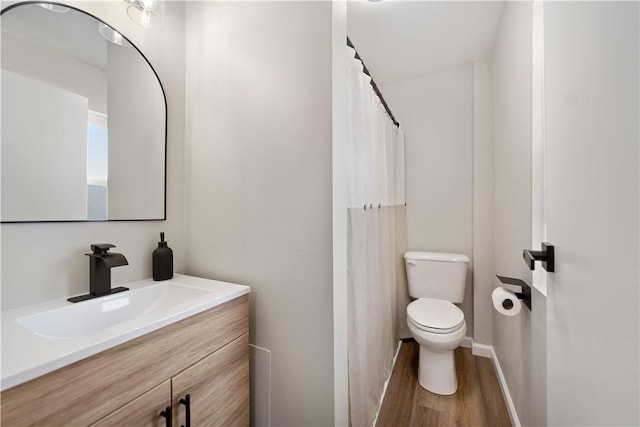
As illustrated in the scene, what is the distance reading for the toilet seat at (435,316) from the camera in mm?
1591

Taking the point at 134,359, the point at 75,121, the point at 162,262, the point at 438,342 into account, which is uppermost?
the point at 75,121

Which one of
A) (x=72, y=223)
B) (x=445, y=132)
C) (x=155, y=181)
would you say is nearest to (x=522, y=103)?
(x=445, y=132)

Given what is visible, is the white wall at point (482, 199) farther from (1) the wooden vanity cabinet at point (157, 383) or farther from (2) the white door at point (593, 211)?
(1) the wooden vanity cabinet at point (157, 383)

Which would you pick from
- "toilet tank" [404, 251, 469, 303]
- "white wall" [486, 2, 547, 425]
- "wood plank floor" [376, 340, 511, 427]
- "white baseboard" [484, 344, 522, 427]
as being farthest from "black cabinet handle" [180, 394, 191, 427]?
"toilet tank" [404, 251, 469, 303]

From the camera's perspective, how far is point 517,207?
139 cm

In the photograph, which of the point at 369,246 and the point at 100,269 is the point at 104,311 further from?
the point at 369,246

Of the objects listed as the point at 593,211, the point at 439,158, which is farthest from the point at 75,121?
the point at 439,158

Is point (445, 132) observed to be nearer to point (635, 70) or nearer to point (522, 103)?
point (522, 103)

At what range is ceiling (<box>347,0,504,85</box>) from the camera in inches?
62.9

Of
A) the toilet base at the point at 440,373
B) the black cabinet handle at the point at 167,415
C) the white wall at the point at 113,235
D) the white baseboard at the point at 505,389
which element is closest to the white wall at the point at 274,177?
the white wall at the point at 113,235

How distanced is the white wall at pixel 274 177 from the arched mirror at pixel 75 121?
0.76 feet

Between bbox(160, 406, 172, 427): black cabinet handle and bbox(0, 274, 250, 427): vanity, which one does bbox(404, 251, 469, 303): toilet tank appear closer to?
bbox(0, 274, 250, 427): vanity

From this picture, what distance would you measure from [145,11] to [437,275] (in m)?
2.42

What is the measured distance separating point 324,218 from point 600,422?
0.80 metres
